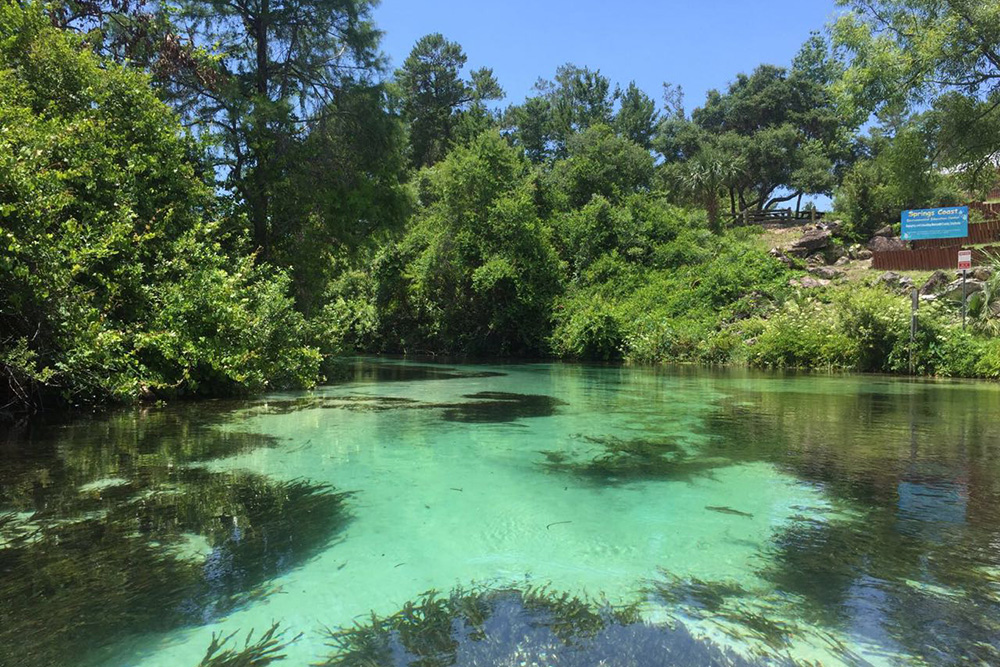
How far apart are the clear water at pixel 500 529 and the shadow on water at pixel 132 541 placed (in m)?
0.01

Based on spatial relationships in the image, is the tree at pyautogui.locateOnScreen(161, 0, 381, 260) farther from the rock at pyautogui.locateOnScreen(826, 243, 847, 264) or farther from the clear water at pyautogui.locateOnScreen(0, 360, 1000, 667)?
the rock at pyautogui.locateOnScreen(826, 243, 847, 264)

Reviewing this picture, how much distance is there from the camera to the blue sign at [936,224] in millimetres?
21031

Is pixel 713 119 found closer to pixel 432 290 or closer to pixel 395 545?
pixel 432 290

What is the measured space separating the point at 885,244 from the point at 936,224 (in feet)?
13.6

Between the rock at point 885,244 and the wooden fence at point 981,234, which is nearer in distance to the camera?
the wooden fence at point 981,234

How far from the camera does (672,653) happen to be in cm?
237

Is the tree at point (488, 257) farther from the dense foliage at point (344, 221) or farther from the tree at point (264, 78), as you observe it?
the tree at point (264, 78)

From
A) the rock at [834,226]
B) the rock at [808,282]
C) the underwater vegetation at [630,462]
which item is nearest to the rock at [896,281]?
the rock at [808,282]

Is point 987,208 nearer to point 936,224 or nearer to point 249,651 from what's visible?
point 936,224

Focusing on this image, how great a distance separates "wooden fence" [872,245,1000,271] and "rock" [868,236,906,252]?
3.12m

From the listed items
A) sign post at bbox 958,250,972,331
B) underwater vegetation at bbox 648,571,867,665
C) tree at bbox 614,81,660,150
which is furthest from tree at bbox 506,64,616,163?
underwater vegetation at bbox 648,571,867,665

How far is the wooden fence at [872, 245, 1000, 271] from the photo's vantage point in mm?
19928

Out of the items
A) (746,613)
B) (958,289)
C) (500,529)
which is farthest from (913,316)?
(746,613)

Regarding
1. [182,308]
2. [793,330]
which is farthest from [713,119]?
[182,308]
